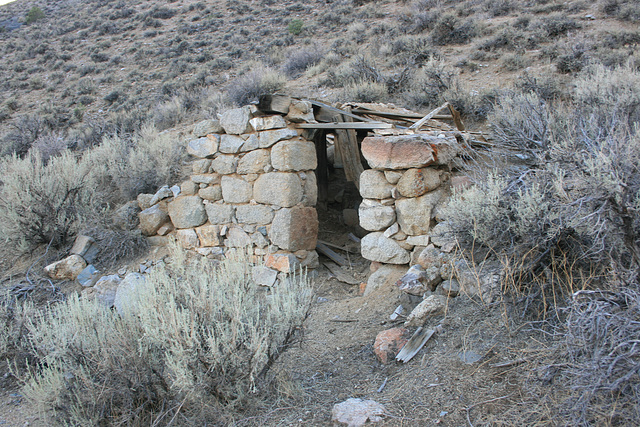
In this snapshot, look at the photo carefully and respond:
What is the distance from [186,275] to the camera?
9.82 ft

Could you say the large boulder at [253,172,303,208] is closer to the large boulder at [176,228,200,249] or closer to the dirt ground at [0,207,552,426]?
the large boulder at [176,228,200,249]

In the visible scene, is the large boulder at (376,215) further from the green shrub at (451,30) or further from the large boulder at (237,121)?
the green shrub at (451,30)

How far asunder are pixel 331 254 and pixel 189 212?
1973mm

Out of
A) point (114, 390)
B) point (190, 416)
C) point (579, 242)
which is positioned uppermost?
point (579, 242)

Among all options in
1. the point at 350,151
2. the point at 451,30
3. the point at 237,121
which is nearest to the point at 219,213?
the point at 237,121

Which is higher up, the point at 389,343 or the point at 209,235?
the point at 389,343

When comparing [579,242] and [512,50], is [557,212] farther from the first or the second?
[512,50]

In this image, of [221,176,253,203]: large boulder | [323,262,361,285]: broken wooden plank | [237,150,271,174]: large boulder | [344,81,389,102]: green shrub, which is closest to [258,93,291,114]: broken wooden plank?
[237,150,271,174]: large boulder

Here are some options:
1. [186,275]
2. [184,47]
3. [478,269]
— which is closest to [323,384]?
[186,275]

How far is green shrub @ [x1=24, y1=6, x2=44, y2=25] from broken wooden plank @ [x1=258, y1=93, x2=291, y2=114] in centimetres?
2252

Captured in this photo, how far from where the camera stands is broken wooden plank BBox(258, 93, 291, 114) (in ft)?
17.2

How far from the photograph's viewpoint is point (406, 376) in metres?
2.96

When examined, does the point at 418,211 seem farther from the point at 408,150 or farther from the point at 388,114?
the point at 388,114

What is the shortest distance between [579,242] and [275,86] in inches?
304
